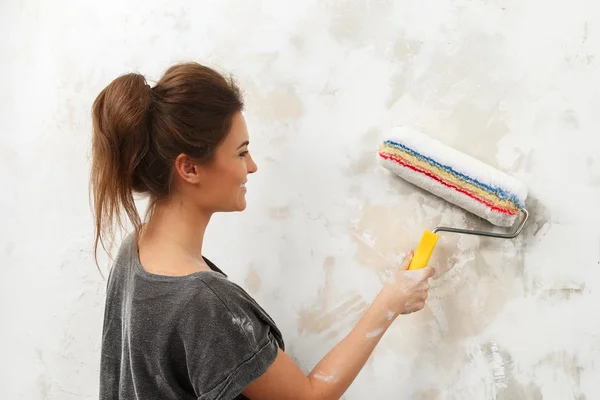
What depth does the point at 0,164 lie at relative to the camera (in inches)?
56.8

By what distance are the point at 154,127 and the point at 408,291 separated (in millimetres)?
408

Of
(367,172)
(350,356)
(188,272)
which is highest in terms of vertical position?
(367,172)

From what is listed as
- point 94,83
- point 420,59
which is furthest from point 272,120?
point 94,83

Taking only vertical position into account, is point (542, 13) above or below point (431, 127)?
above

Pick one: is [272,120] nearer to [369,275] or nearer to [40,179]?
[369,275]

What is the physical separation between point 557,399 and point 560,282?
0.53 ft


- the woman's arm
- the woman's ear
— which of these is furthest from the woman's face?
the woman's arm

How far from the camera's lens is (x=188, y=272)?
0.91 m

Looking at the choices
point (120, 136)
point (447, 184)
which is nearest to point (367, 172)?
point (447, 184)

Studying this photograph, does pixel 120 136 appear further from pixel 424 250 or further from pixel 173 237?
pixel 424 250

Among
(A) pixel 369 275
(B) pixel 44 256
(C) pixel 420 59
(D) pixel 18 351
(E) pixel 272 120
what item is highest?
(C) pixel 420 59

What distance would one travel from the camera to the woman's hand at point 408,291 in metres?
0.95

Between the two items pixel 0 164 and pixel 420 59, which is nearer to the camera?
pixel 420 59

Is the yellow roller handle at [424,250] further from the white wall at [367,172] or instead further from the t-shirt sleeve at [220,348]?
the t-shirt sleeve at [220,348]
